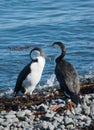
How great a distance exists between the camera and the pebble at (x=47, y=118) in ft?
34.3

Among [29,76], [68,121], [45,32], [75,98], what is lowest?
[68,121]

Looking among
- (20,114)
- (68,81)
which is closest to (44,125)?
(20,114)

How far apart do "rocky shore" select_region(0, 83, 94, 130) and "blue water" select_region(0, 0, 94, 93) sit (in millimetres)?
4159

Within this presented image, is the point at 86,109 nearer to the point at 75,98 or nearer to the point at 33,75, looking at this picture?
the point at 75,98

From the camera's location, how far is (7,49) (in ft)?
71.7

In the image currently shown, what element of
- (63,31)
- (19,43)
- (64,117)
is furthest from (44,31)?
(64,117)

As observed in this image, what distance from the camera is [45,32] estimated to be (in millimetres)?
24891

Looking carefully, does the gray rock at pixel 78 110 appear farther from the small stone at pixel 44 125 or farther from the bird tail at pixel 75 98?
the small stone at pixel 44 125

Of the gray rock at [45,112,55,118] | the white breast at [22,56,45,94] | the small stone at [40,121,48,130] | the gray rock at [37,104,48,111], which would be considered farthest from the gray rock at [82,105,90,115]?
the white breast at [22,56,45,94]

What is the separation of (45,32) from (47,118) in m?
14.1

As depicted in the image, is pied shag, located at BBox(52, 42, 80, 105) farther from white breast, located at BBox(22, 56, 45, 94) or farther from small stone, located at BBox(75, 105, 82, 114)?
white breast, located at BBox(22, 56, 45, 94)

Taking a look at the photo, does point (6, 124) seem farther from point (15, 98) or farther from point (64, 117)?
point (15, 98)

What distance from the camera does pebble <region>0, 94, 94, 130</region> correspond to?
10.5 meters

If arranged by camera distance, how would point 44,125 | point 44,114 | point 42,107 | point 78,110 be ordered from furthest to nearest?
point 42,107
point 78,110
point 44,114
point 44,125
